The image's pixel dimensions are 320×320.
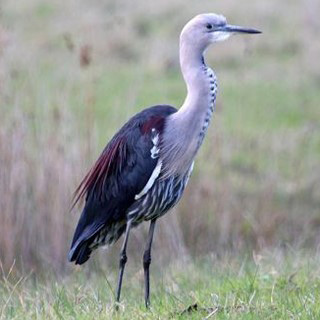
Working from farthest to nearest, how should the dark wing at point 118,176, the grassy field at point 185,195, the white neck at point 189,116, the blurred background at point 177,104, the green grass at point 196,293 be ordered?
the blurred background at point 177,104 → the dark wing at point 118,176 → the white neck at point 189,116 → the grassy field at point 185,195 → the green grass at point 196,293

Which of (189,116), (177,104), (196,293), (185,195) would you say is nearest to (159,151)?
(189,116)

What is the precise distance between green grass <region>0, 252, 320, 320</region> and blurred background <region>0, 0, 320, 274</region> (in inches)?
23.2

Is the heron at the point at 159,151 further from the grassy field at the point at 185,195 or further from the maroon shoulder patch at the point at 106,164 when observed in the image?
the grassy field at the point at 185,195

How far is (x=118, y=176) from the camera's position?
7043 millimetres

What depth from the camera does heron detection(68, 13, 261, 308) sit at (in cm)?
679

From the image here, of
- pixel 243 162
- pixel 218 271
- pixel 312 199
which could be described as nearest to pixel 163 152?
pixel 218 271

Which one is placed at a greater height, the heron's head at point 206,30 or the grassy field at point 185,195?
the heron's head at point 206,30

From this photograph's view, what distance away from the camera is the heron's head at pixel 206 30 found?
6.79 meters

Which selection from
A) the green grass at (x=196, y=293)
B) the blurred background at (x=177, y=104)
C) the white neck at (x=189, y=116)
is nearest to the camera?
the green grass at (x=196, y=293)

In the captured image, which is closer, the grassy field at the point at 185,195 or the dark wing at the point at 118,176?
the grassy field at the point at 185,195

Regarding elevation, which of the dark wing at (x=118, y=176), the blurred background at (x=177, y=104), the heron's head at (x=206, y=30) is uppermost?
the heron's head at (x=206, y=30)

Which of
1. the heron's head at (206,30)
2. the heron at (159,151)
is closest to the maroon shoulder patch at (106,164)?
the heron at (159,151)

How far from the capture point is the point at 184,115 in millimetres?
6844

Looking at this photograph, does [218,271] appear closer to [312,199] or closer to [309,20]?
[312,199]
